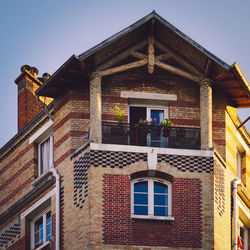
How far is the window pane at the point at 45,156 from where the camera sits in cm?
3925

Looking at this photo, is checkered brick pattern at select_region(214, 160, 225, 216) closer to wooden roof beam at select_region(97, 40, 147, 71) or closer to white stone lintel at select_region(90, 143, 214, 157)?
white stone lintel at select_region(90, 143, 214, 157)

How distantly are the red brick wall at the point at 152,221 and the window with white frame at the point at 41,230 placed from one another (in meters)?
3.02

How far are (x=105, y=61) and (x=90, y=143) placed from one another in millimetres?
3037

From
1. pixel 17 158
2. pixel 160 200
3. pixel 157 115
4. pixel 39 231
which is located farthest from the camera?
pixel 17 158

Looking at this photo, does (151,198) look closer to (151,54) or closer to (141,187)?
(141,187)

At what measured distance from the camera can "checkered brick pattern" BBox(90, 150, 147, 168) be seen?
3584cm

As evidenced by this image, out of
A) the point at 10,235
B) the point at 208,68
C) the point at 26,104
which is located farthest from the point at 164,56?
the point at 10,235

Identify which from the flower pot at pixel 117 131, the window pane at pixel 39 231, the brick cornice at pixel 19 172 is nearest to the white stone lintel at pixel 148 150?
the flower pot at pixel 117 131

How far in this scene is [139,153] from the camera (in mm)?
36188

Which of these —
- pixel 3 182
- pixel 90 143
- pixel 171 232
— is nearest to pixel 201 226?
pixel 171 232

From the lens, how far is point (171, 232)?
35.3m

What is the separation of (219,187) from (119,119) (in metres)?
3.78

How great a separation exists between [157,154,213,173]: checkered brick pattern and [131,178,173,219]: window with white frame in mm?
627

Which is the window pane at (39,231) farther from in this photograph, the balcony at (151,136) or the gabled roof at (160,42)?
the gabled roof at (160,42)
